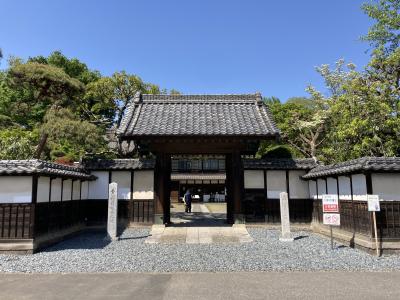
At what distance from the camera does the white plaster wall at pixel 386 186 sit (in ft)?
34.9

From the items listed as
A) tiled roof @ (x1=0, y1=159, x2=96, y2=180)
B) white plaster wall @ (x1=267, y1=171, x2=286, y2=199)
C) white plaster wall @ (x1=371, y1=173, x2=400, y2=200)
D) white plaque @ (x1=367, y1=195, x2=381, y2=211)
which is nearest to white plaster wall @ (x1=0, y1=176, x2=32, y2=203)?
tiled roof @ (x1=0, y1=159, x2=96, y2=180)

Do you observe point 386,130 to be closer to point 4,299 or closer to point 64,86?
point 4,299

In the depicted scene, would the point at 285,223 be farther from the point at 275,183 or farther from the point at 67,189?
the point at 67,189

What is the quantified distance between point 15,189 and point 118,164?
612 centimetres

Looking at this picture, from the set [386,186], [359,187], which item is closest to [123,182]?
[359,187]

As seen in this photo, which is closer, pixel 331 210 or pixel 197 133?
pixel 331 210

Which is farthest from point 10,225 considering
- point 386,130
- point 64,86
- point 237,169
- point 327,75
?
point 327,75

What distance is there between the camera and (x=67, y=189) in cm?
1404

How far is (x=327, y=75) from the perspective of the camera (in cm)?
2883

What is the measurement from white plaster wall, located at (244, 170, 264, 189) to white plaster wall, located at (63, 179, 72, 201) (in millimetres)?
8568

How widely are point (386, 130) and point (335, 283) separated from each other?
10.6 metres

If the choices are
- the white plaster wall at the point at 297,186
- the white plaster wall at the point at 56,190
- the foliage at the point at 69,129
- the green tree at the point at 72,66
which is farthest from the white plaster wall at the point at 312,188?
the green tree at the point at 72,66

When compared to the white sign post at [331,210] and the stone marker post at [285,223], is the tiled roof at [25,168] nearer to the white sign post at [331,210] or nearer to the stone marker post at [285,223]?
the stone marker post at [285,223]

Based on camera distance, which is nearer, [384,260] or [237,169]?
[384,260]
